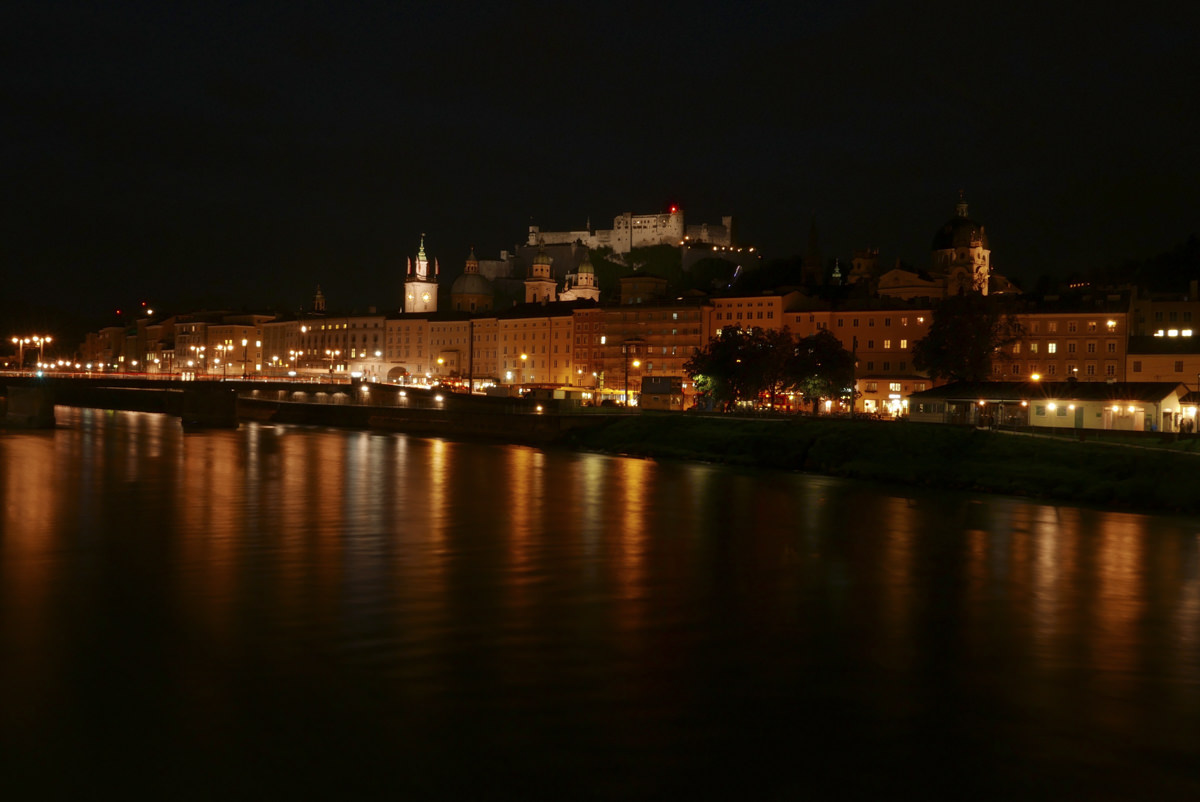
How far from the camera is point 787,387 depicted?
2144 inches

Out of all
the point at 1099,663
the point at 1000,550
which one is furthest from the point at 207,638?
the point at 1000,550

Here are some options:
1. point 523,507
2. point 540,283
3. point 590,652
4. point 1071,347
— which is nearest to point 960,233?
point 1071,347

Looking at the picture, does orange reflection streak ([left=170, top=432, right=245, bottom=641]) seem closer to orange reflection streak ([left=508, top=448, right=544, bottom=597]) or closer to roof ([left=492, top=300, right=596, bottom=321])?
orange reflection streak ([left=508, top=448, right=544, bottom=597])

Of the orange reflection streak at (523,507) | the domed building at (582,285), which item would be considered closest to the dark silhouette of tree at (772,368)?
the orange reflection streak at (523,507)

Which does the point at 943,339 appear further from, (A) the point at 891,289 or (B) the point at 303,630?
(B) the point at 303,630

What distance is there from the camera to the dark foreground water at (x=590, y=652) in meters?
8.65

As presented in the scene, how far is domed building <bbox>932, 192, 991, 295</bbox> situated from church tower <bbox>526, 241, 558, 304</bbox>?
44.9 metres

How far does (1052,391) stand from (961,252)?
40.5 metres

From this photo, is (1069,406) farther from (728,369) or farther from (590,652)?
(590,652)

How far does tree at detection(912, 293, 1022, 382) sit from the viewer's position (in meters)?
50.7

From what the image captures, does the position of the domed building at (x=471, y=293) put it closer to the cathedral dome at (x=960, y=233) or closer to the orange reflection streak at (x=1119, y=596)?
the cathedral dome at (x=960, y=233)

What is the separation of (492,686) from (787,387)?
4540cm

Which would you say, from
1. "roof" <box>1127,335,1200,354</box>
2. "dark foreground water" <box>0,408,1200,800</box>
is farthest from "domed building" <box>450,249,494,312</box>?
"dark foreground water" <box>0,408,1200,800</box>

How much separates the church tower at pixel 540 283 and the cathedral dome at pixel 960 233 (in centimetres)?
4461
